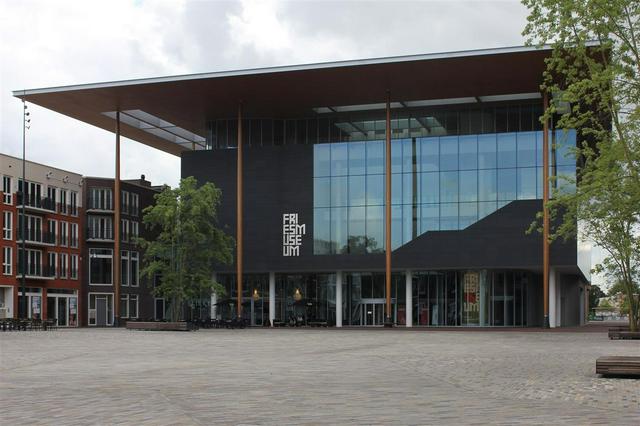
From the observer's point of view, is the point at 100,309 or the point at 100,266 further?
the point at 100,266

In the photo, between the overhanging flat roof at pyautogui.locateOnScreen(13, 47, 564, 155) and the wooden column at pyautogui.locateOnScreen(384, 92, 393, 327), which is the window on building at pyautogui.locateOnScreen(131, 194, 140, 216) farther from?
the wooden column at pyautogui.locateOnScreen(384, 92, 393, 327)

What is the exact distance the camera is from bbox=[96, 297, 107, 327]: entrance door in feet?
252

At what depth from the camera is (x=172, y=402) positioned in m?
13.3

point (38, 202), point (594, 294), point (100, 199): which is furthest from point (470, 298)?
point (594, 294)

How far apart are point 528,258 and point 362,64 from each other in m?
16.7

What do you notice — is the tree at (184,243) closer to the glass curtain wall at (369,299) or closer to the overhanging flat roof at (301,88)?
the overhanging flat roof at (301,88)

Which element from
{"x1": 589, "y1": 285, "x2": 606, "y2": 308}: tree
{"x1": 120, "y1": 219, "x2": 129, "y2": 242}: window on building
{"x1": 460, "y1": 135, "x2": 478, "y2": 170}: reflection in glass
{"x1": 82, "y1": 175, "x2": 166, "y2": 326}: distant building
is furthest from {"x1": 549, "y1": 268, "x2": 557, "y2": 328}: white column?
{"x1": 589, "y1": 285, "x2": 606, "y2": 308}: tree

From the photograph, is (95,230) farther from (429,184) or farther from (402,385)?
(402,385)

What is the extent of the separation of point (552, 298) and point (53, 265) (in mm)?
39917

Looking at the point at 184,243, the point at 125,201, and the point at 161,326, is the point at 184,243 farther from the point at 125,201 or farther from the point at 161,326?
the point at 125,201

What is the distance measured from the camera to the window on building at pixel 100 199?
78.1m

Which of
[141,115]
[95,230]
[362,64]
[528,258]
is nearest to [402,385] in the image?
[362,64]

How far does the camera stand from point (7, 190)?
219 feet

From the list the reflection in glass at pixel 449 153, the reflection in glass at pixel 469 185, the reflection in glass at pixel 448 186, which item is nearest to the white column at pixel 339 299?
the reflection in glass at pixel 448 186
